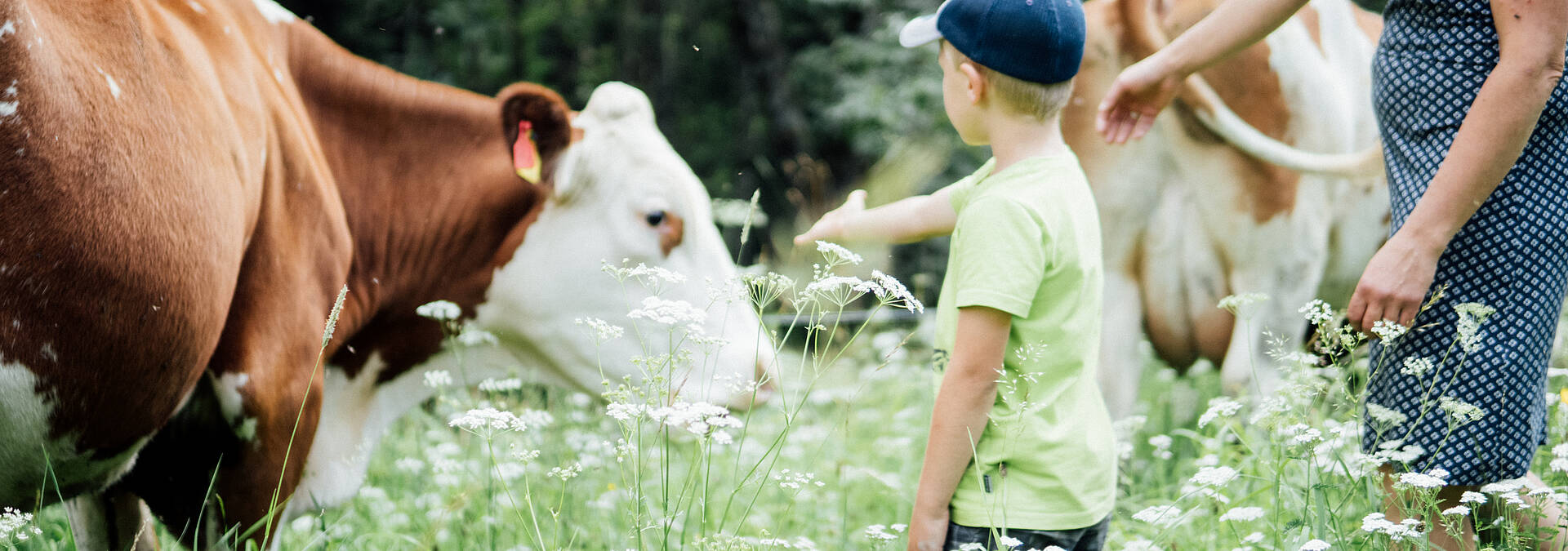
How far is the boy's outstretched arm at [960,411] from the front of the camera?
157cm

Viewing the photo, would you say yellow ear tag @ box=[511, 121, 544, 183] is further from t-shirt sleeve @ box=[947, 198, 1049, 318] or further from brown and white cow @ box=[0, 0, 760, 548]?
t-shirt sleeve @ box=[947, 198, 1049, 318]

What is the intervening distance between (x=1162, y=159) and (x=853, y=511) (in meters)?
1.25

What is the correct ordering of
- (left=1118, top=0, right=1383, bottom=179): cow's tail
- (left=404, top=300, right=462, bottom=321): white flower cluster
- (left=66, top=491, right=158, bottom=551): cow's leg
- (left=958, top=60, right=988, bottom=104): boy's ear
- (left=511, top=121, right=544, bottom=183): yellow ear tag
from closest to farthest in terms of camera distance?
1. (left=958, top=60, right=988, bottom=104): boy's ear
2. (left=66, top=491, right=158, bottom=551): cow's leg
3. (left=404, top=300, right=462, bottom=321): white flower cluster
4. (left=1118, top=0, right=1383, bottom=179): cow's tail
5. (left=511, top=121, right=544, bottom=183): yellow ear tag

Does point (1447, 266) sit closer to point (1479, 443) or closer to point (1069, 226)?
point (1479, 443)

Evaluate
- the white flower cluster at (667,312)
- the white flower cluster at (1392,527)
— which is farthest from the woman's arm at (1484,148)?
the white flower cluster at (667,312)

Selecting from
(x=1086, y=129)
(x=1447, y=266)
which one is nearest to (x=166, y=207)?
(x=1447, y=266)

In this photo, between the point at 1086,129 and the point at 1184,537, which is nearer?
the point at 1184,537

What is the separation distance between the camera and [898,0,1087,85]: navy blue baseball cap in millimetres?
1651

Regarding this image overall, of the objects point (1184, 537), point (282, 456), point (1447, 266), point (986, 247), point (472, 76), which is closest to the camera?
point (986, 247)

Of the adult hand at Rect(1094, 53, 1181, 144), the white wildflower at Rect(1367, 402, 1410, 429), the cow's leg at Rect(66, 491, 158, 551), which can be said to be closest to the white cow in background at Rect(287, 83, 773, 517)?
the cow's leg at Rect(66, 491, 158, 551)

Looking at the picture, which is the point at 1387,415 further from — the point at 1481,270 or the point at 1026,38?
the point at 1026,38

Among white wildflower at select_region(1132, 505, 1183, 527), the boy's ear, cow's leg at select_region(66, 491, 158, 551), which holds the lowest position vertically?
cow's leg at select_region(66, 491, 158, 551)

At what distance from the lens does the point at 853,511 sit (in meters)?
3.19

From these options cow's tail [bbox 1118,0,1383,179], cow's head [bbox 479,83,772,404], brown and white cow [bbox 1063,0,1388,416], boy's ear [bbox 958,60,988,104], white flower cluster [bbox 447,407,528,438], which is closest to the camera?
white flower cluster [bbox 447,407,528,438]
